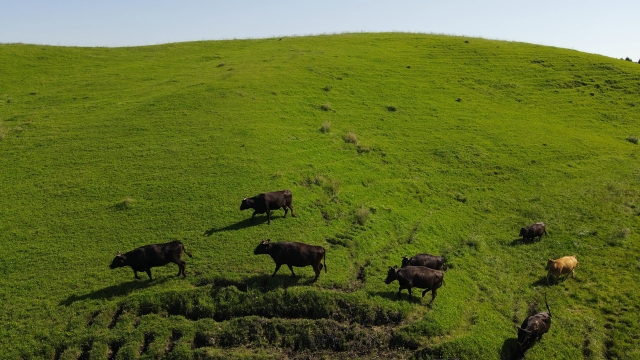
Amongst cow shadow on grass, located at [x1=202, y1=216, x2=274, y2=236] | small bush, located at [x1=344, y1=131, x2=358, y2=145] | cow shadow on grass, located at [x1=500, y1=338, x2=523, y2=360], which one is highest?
small bush, located at [x1=344, y1=131, x2=358, y2=145]

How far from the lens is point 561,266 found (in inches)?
678

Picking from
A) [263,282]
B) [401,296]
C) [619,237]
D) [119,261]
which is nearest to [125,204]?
[119,261]

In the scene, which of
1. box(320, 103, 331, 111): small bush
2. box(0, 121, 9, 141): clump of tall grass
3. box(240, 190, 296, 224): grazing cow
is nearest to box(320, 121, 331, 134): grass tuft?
box(320, 103, 331, 111): small bush

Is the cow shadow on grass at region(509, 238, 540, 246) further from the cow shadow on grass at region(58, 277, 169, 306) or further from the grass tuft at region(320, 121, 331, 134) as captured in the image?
the cow shadow on grass at region(58, 277, 169, 306)

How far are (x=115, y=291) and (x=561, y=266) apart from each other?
1713 centimetres

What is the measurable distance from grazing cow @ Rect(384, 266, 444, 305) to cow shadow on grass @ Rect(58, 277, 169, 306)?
8.27 metres

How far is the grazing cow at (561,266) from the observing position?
674 inches

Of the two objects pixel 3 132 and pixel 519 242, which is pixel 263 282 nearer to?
pixel 519 242

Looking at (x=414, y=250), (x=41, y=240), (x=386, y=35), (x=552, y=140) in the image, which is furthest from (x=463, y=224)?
(x=386, y=35)

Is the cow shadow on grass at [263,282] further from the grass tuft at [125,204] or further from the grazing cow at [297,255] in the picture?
the grass tuft at [125,204]

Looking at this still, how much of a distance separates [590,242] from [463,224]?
19.8 ft

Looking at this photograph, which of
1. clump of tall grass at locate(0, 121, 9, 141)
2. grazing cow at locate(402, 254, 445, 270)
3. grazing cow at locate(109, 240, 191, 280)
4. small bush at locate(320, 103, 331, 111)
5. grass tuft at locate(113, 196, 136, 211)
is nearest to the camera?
grazing cow at locate(109, 240, 191, 280)

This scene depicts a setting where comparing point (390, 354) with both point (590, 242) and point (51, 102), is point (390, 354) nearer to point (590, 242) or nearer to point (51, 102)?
point (590, 242)

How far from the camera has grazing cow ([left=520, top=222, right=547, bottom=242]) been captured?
20.6 metres
